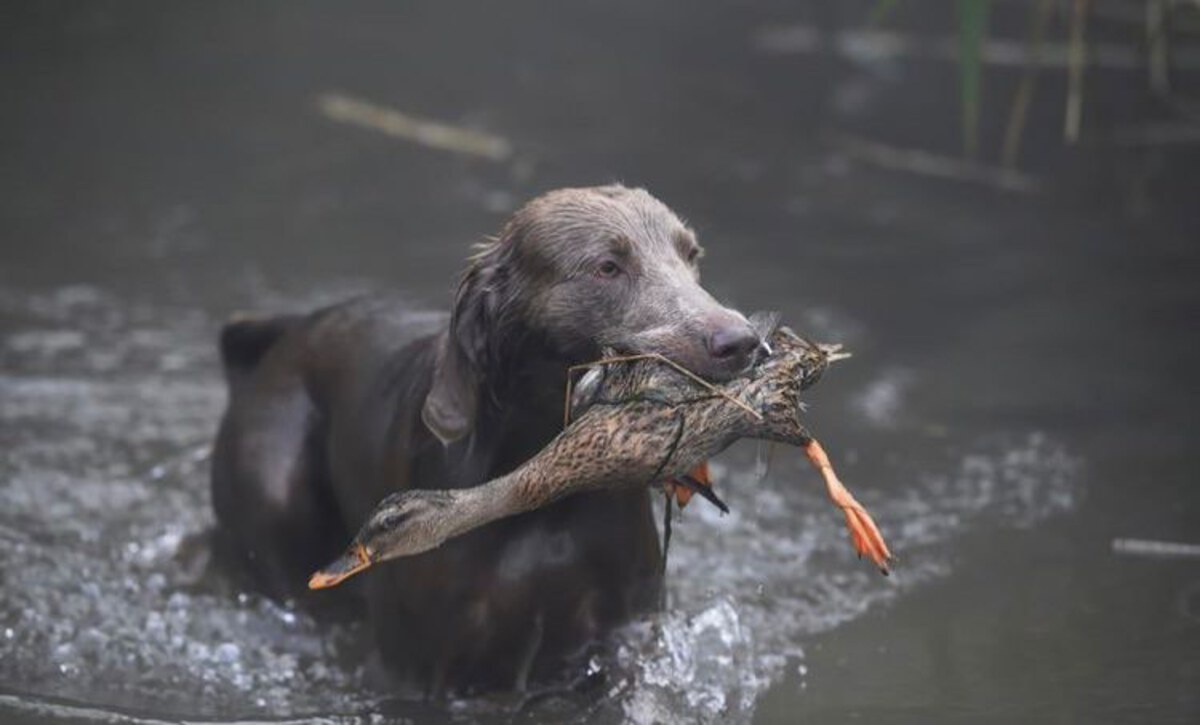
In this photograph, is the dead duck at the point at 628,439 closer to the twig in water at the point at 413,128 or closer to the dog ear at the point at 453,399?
the dog ear at the point at 453,399

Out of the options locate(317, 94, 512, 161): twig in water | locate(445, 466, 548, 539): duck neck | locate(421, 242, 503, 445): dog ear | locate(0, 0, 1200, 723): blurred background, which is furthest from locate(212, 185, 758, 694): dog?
locate(317, 94, 512, 161): twig in water

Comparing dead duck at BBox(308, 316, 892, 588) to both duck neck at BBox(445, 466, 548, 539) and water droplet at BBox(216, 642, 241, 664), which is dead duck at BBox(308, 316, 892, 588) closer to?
duck neck at BBox(445, 466, 548, 539)

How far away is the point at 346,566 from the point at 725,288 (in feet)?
13.4

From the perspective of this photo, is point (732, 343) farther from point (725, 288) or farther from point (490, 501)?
point (725, 288)

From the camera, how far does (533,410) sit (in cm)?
425

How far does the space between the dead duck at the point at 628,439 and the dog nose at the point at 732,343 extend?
0.05 m

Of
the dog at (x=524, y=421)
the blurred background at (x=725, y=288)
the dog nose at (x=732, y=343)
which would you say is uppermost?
the dog nose at (x=732, y=343)

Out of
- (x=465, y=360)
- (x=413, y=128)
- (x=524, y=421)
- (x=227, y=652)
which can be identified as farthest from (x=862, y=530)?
(x=413, y=128)

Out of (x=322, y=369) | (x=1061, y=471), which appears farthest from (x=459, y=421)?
(x=1061, y=471)

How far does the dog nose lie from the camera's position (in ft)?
12.6

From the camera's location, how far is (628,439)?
3861mm

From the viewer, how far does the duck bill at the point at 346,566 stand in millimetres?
3717

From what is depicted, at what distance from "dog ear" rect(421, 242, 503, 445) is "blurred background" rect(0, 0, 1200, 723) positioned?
2.43 feet

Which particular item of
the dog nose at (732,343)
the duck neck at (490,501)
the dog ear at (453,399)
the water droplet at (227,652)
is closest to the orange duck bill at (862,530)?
the dog nose at (732,343)
